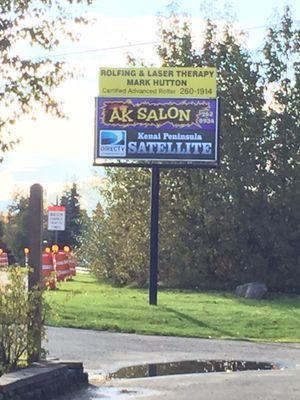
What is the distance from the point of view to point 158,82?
71.5ft

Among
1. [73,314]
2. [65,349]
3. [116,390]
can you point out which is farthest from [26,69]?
[73,314]

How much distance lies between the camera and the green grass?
50.0 ft

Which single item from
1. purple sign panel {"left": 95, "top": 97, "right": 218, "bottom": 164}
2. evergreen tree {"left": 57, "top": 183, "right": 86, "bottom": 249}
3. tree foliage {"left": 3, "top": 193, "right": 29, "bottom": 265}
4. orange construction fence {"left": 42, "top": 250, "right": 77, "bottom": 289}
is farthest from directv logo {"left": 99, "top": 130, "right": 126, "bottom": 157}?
evergreen tree {"left": 57, "top": 183, "right": 86, "bottom": 249}

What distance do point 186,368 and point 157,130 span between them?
11.4 meters

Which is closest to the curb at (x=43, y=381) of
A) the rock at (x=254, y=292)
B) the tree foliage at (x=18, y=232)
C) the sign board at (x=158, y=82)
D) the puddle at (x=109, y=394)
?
the puddle at (x=109, y=394)

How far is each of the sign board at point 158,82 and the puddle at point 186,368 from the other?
11.2 metres

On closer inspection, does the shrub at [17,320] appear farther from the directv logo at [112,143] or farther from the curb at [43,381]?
the directv logo at [112,143]

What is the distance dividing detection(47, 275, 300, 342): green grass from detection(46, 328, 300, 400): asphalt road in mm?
805

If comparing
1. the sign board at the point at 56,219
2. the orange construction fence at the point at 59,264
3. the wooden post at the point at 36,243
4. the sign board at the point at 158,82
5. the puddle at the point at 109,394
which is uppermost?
the sign board at the point at 158,82

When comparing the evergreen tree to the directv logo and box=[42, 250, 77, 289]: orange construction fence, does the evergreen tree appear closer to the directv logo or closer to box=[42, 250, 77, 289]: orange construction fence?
box=[42, 250, 77, 289]: orange construction fence

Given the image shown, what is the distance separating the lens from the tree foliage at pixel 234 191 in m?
27.3

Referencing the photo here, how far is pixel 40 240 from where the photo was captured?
9.51m

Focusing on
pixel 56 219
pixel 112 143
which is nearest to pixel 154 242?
pixel 112 143

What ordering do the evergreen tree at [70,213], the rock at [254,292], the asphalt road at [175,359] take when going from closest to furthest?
the asphalt road at [175,359], the rock at [254,292], the evergreen tree at [70,213]
